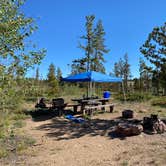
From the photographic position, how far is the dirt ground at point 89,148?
5230 mm

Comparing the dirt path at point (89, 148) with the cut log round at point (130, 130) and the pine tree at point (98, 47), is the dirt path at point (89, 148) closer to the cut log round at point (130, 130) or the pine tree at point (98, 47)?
the cut log round at point (130, 130)

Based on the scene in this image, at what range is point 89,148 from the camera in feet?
20.4

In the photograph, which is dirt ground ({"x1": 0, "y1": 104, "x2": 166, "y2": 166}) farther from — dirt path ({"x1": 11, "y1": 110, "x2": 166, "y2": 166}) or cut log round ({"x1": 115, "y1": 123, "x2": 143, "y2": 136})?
cut log round ({"x1": 115, "y1": 123, "x2": 143, "y2": 136})

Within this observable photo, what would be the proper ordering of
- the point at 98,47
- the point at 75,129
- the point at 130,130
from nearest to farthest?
the point at 130,130
the point at 75,129
the point at 98,47

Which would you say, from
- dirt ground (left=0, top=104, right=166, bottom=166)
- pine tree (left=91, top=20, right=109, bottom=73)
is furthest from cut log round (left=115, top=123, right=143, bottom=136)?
pine tree (left=91, top=20, right=109, bottom=73)

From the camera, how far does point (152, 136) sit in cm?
705

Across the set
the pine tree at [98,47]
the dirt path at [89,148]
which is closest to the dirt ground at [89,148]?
the dirt path at [89,148]

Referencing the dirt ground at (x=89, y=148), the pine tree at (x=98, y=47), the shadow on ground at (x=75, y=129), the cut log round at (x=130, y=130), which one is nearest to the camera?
the dirt ground at (x=89, y=148)

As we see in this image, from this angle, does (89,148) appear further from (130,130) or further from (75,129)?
(75,129)

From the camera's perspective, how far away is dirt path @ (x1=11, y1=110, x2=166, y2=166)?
207 inches

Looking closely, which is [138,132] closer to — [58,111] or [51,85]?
[58,111]

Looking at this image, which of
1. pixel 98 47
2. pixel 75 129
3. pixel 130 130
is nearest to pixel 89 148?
pixel 130 130

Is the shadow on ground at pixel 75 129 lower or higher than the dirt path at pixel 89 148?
higher

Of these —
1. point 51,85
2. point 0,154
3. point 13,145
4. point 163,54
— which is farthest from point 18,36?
point 51,85
